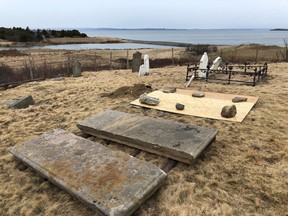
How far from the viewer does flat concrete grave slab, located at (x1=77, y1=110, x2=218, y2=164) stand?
3.69 m

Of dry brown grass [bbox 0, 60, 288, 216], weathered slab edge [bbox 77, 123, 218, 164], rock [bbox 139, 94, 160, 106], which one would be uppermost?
rock [bbox 139, 94, 160, 106]

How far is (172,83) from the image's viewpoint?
9.34 m

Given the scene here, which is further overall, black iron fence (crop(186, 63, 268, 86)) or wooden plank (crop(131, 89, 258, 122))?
black iron fence (crop(186, 63, 268, 86))

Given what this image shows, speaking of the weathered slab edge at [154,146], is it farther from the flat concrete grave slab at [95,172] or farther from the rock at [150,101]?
the rock at [150,101]

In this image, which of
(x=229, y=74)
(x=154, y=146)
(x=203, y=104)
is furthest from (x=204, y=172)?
(x=229, y=74)

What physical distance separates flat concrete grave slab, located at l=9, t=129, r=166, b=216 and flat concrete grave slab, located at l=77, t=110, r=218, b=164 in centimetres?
52

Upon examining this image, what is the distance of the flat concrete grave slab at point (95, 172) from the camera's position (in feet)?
8.91

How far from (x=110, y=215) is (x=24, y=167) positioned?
1975 mm

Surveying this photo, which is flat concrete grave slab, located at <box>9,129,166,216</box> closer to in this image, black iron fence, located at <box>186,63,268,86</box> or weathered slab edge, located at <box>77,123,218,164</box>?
weathered slab edge, located at <box>77,123,218,164</box>

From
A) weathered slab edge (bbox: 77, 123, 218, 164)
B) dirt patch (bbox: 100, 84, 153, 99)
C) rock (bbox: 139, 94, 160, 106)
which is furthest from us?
dirt patch (bbox: 100, 84, 153, 99)

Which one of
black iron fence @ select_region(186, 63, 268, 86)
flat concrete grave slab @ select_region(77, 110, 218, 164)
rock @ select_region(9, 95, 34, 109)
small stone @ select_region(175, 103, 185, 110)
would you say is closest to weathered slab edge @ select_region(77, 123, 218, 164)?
flat concrete grave slab @ select_region(77, 110, 218, 164)

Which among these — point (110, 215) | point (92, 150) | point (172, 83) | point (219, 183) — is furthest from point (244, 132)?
point (172, 83)

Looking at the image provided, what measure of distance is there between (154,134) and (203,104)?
8.37 feet

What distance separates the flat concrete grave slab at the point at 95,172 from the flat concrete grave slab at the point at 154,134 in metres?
0.52
